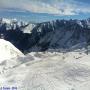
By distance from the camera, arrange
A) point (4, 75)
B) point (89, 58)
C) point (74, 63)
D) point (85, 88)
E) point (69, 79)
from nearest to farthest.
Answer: point (85, 88) → point (69, 79) → point (4, 75) → point (74, 63) → point (89, 58)

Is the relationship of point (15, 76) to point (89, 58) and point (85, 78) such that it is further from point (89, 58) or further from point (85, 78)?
point (89, 58)

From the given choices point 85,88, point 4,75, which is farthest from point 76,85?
point 4,75

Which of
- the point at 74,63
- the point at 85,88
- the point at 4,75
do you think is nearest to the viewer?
the point at 85,88

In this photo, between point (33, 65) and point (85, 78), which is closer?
point (85, 78)

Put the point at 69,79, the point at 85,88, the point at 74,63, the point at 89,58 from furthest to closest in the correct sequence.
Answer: the point at 89,58, the point at 74,63, the point at 69,79, the point at 85,88

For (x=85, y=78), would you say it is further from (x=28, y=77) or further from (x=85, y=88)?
(x=28, y=77)

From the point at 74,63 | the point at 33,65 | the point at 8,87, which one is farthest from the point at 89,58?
the point at 8,87
